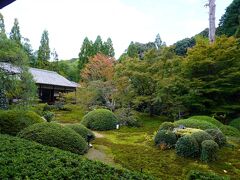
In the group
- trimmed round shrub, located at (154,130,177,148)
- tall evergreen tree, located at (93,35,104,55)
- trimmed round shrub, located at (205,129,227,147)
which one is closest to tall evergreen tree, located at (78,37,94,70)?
tall evergreen tree, located at (93,35,104,55)

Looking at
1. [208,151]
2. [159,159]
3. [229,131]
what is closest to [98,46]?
[229,131]

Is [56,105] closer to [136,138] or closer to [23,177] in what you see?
[136,138]

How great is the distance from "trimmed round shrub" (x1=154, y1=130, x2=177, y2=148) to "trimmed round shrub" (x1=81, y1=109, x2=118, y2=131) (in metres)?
5.44

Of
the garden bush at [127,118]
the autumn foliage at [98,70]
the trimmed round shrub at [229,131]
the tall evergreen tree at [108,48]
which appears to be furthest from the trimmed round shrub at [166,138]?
the tall evergreen tree at [108,48]

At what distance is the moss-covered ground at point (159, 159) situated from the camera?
316 inches

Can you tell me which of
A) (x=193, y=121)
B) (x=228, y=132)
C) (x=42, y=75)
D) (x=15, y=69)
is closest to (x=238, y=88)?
(x=228, y=132)

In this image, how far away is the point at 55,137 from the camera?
895 centimetres

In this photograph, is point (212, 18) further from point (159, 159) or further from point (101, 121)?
point (159, 159)

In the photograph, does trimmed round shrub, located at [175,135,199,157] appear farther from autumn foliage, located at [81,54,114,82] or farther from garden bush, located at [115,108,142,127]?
autumn foliage, located at [81,54,114,82]

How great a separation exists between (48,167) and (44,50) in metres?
37.1

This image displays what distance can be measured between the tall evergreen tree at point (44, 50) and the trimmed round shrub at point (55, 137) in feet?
107

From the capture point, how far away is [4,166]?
4.79 m

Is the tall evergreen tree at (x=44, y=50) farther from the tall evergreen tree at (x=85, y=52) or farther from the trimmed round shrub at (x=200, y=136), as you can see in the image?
the trimmed round shrub at (x=200, y=136)

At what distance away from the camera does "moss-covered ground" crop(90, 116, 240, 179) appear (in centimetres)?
804
